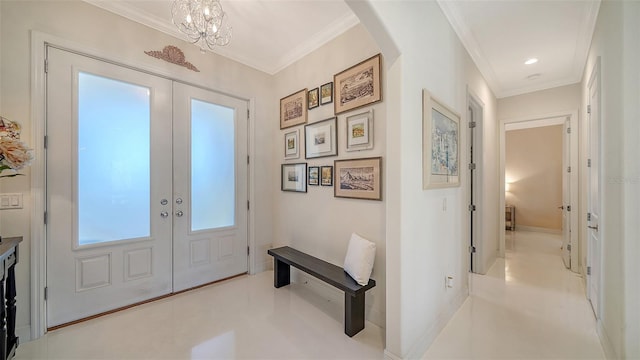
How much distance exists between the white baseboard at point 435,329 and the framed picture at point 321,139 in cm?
177

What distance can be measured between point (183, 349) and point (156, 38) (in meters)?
2.93

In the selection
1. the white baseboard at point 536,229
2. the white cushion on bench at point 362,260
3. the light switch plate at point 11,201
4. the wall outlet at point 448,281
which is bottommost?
the white baseboard at point 536,229

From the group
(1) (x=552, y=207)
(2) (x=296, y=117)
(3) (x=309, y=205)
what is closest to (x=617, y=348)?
(3) (x=309, y=205)

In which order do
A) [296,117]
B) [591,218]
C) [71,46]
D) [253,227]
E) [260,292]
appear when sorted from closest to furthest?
[71,46] → [591,218] → [260,292] → [296,117] → [253,227]

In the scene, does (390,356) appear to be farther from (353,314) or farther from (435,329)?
(435,329)

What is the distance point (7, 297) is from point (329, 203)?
2466 millimetres

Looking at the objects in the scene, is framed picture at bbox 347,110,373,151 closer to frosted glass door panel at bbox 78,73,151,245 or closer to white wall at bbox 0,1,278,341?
white wall at bbox 0,1,278,341

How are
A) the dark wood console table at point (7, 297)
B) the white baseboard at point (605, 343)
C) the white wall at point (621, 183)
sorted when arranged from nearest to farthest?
the dark wood console table at point (7, 297) → the white wall at point (621, 183) → the white baseboard at point (605, 343)

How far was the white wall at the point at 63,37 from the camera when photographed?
6.10 ft

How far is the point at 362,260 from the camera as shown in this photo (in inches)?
81.0

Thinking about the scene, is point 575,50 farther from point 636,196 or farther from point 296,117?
point 296,117

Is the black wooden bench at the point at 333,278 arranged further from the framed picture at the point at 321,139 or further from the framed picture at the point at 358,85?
the framed picture at the point at 358,85

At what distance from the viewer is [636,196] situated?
1505 millimetres

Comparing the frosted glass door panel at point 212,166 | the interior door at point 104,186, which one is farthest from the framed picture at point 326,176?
the interior door at point 104,186
